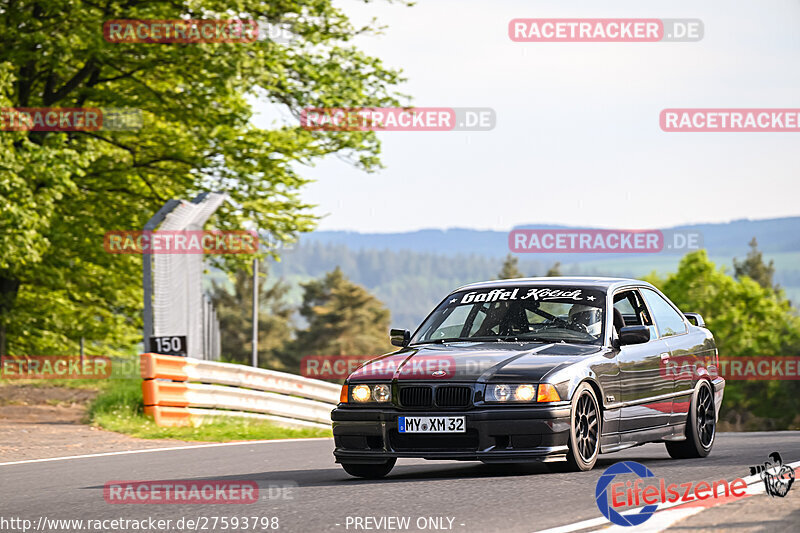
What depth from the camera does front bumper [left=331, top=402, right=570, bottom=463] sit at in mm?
8102

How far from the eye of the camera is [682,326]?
1089 centimetres

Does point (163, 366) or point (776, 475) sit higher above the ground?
point (163, 366)

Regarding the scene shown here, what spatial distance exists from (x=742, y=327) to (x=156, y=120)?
6365 cm

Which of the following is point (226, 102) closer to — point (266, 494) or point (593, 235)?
point (593, 235)

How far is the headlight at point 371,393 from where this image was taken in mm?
8469

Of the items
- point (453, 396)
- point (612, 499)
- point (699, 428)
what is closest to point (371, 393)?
point (453, 396)

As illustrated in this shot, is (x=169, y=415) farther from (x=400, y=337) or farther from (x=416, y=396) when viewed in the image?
(x=416, y=396)

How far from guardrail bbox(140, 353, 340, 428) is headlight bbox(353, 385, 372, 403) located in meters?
6.64

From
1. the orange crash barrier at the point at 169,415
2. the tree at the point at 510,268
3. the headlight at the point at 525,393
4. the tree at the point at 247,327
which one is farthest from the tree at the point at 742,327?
the headlight at the point at 525,393

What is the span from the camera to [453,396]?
8.25 m

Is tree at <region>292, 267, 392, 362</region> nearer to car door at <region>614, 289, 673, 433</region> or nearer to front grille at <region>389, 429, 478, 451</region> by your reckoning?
car door at <region>614, 289, 673, 433</region>

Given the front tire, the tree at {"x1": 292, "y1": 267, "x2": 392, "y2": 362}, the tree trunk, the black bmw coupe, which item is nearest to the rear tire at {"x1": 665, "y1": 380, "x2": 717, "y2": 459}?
the black bmw coupe

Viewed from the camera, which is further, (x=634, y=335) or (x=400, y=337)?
(x=400, y=337)

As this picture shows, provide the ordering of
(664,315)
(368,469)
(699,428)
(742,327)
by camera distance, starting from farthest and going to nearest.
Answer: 1. (742,327)
2. (664,315)
3. (699,428)
4. (368,469)
